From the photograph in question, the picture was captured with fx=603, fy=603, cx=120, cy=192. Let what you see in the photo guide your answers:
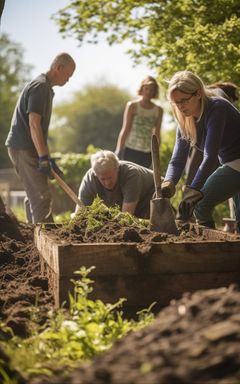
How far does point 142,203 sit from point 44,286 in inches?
88.9

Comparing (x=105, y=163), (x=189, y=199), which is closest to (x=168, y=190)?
(x=189, y=199)

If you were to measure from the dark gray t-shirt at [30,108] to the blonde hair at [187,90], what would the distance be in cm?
236

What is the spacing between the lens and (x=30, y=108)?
7.04 m

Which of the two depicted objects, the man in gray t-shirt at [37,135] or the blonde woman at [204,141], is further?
the man in gray t-shirt at [37,135]

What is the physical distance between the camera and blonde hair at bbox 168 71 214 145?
4.87 meters

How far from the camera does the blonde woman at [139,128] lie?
863cm

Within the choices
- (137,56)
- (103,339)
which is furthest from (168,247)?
(137,56)

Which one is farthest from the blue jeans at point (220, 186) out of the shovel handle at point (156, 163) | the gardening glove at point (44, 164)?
the gardening glove at point (44, 164)

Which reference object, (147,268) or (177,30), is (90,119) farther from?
(147,268)

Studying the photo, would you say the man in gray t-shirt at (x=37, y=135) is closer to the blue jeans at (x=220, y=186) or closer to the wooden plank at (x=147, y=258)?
the blue jeans at (x=220, y=186)

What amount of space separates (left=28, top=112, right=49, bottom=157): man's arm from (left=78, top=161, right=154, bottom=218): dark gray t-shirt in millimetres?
943

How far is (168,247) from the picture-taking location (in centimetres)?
379

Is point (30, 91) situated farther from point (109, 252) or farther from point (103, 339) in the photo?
point (103, 339)

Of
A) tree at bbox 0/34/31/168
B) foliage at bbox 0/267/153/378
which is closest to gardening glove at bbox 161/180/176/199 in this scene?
foliage at bbox 0/267/153/378
